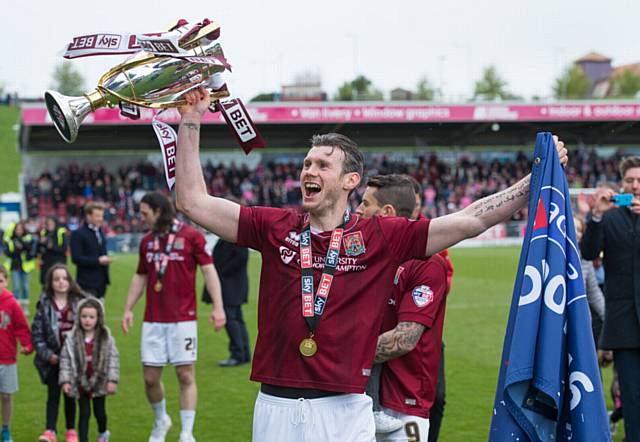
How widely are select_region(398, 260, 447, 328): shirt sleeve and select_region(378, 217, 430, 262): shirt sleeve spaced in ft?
2.41

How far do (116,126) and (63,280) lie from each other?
35.6 meters

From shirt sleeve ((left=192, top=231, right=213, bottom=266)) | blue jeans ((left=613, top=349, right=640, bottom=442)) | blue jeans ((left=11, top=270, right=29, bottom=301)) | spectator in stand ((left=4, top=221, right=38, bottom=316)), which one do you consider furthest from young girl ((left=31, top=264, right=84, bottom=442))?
blue jeans ((left=11, top=270, right=29, bottom=301))

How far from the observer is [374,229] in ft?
12.5

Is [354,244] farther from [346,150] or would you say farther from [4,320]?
[4,320]

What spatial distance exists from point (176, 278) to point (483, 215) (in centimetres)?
438

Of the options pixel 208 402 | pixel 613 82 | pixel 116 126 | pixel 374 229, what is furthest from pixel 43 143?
pixel 613 82

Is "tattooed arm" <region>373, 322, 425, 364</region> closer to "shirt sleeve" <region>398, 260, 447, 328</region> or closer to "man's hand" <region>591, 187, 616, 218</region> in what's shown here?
"shirt sleeve" <region>398, 260, 447, 328</region>

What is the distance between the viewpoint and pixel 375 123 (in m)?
45.6

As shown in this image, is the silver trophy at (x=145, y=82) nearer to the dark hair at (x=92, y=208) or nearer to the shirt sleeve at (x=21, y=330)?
the shirt sleeve at (x=21, y=330)

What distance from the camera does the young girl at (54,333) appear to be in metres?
7.44

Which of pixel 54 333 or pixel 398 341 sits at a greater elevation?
pixel 398 341

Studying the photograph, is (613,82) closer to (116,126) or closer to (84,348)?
(116,126)

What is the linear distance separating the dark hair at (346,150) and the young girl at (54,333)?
4.38 meters

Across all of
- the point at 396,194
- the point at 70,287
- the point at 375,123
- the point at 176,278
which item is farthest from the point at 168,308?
the point at 375,123
